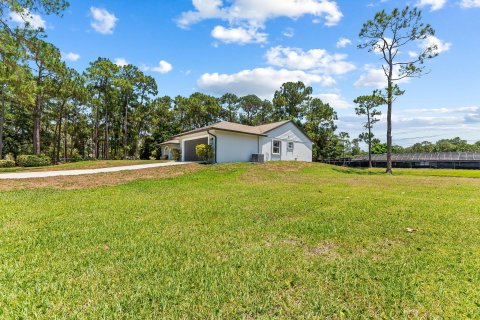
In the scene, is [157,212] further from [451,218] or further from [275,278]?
[451,218]

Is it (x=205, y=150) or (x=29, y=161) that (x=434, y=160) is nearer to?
(x=205, y=150)

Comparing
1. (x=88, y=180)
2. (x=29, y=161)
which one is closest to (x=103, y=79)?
(x=29, y=161)

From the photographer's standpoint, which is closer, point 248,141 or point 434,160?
point 248,141

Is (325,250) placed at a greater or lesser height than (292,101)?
lesser

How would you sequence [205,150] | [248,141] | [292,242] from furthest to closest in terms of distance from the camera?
[248,141] → [205,150] → [292,242]

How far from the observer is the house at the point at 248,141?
19953 mm

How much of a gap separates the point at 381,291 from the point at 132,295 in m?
2.38

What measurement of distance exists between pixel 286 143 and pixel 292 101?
18.7 metres

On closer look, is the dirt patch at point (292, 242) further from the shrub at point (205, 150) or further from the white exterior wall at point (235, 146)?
the white exterior wall at point (235, 146)

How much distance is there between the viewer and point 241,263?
3047mm

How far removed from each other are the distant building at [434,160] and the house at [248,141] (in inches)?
1069

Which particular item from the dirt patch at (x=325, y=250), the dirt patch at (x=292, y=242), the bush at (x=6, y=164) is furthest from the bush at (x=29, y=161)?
the dirt patch at (x=325, y=250)

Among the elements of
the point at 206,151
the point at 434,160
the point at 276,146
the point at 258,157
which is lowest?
the point at 434,160

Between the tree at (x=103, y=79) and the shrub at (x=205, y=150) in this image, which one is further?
the tree at (x=103, y=79)
